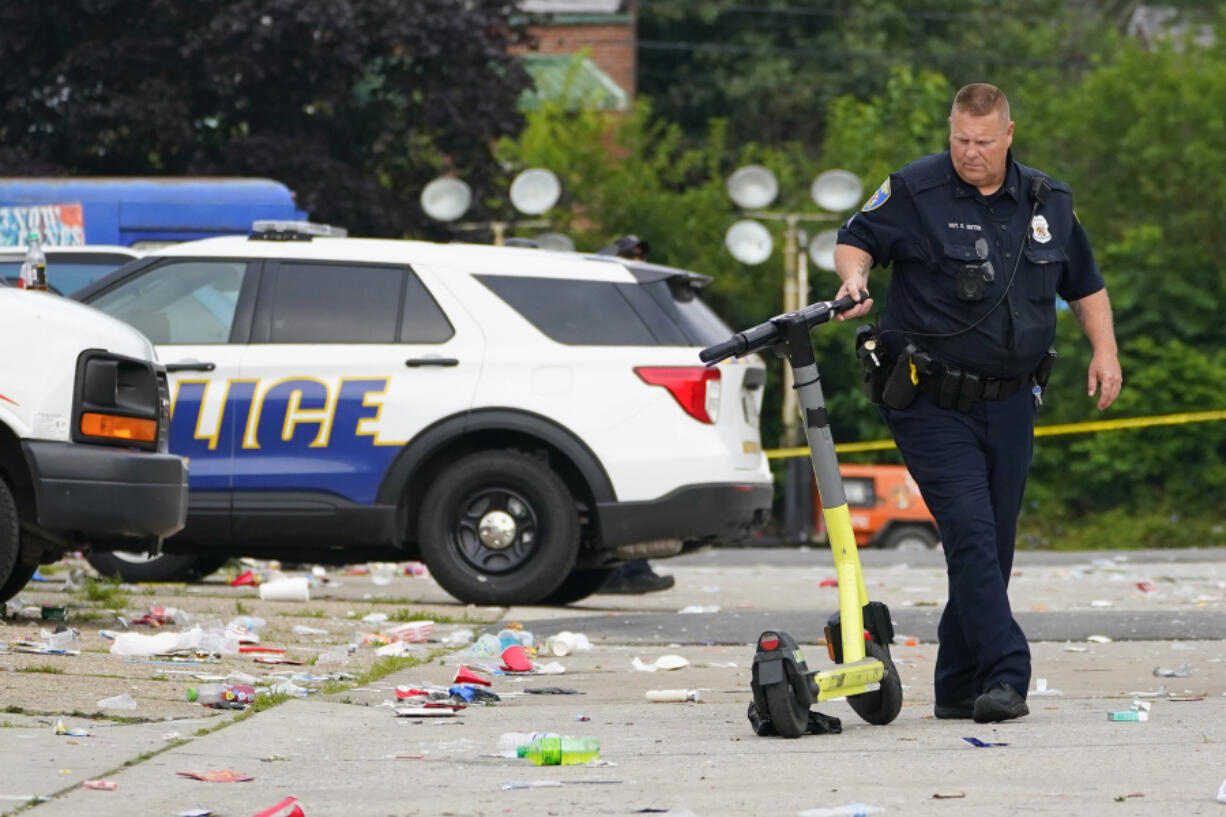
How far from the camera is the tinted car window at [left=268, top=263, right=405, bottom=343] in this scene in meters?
10.5

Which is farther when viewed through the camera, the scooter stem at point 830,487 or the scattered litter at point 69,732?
the scooter stem at point 830,487

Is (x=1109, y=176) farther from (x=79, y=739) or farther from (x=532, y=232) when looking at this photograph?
(x=79, y=739)

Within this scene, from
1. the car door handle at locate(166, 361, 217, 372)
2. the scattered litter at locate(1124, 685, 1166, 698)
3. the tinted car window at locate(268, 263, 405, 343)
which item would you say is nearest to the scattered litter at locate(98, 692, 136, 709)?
the scattered litter at locate(1124, 685, 1166, 698)

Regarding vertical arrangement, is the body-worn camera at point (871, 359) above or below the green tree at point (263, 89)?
below

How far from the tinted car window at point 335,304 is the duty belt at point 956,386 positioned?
4804 millimetres

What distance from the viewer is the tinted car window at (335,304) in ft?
34.6

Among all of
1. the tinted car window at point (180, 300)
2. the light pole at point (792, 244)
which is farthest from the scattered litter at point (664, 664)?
the light pole at point (792, 244)

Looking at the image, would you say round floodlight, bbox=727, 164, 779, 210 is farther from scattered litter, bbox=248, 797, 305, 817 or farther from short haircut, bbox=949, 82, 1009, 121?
scattered litter, bbox=248, 797, 305, 817

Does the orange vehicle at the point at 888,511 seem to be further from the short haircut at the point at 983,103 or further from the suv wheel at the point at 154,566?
the short haircut at the point at 983,103

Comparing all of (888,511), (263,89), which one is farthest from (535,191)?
(888,511)

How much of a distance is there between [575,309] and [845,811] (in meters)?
6.36

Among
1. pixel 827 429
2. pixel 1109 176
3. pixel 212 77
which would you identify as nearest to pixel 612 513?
pixel 827 429

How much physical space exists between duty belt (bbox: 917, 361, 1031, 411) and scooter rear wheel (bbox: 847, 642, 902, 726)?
719 mm

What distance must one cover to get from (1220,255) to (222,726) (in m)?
21.3
